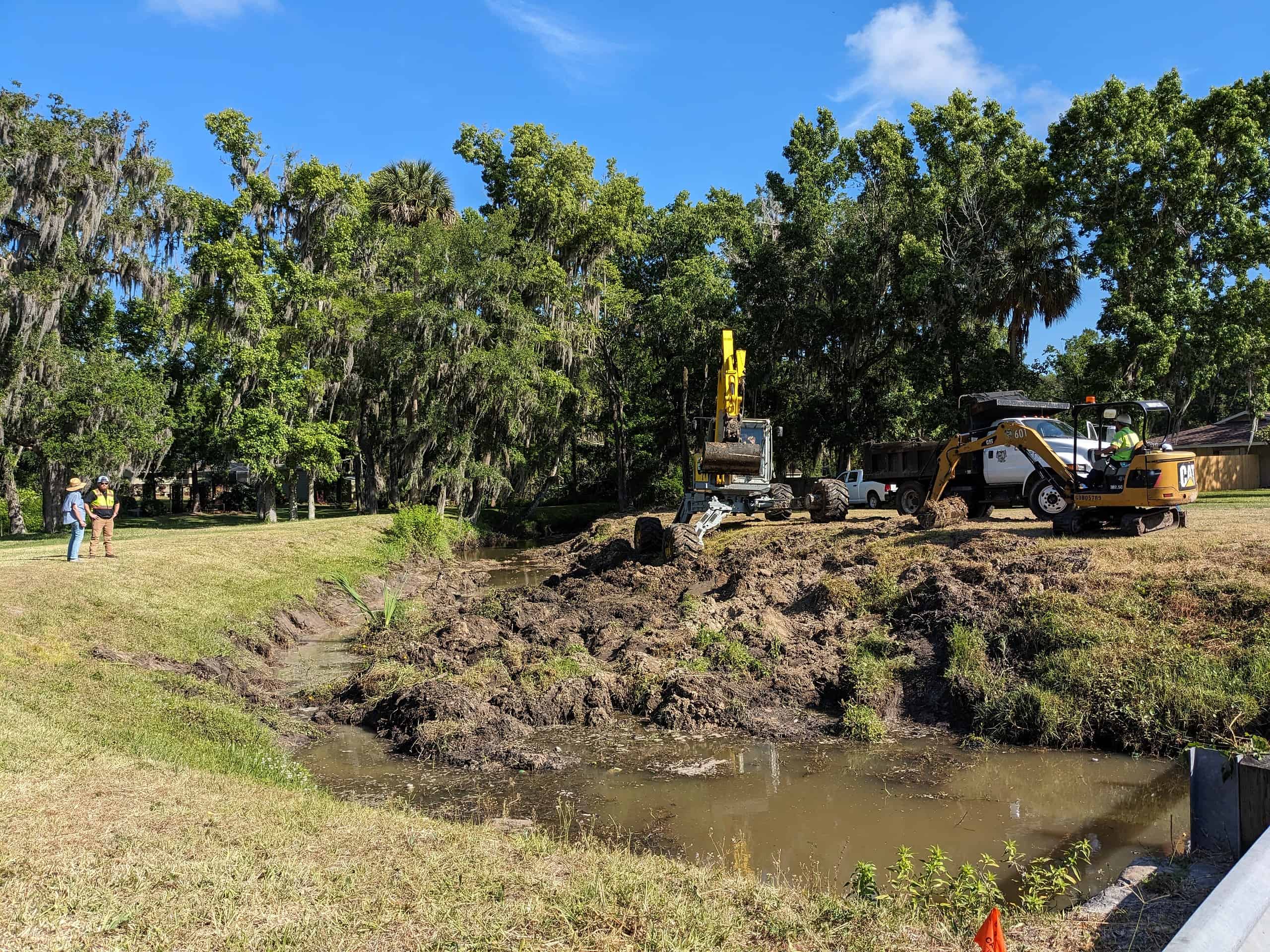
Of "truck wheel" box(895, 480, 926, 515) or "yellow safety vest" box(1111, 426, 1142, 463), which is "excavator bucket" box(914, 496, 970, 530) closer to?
"yellow safety vest" box(1111, 426, 1142, 463)

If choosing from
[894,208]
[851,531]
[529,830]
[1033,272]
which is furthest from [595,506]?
[529,830]

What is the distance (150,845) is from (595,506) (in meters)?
38.8

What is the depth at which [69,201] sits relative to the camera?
86.2 ft

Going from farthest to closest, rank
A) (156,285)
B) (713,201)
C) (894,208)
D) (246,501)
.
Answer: (246,501) → (713,201) → (894,208) → (156,285)

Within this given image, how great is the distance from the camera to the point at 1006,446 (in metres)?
18.1

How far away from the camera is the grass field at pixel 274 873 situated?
4.30m

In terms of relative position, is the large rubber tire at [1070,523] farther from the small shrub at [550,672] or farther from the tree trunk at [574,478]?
the tree trunk at [574,478]


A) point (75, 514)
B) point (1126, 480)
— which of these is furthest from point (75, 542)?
point (1126, 480)

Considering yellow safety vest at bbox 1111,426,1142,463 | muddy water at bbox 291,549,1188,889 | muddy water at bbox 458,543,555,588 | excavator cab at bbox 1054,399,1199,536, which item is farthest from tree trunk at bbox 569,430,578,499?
muddy water at bbox 291,549,1188,889

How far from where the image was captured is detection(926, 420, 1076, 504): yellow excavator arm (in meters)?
16.2

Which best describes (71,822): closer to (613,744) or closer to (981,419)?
(613,744)

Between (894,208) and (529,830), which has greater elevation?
(894,208)

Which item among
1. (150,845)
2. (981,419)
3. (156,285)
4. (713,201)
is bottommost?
(150,845)

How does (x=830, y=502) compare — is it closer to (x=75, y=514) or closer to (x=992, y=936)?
(x=75, y=514)
